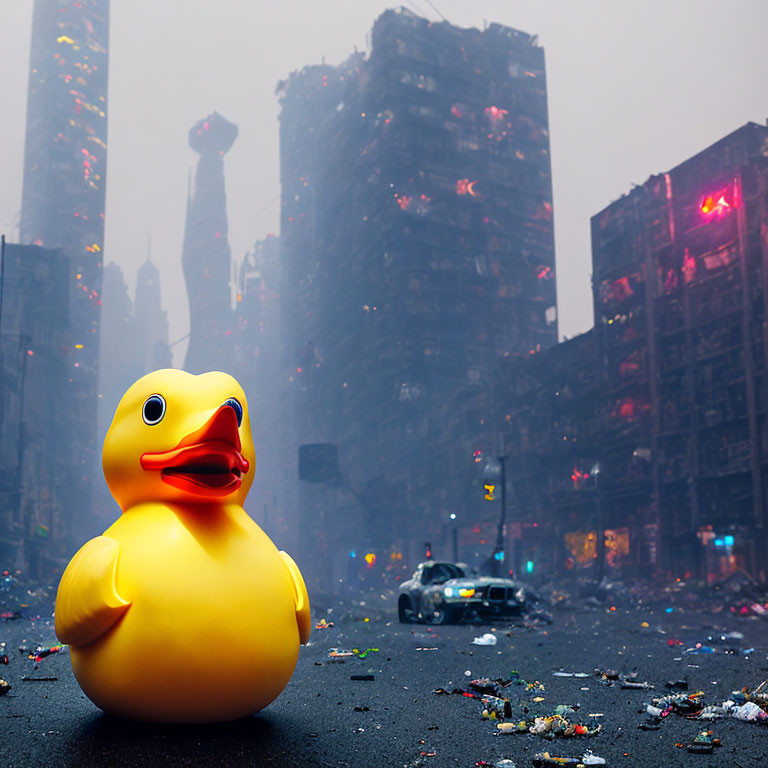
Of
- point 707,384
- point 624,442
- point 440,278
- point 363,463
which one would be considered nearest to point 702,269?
point 707,384

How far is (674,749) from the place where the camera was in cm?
525

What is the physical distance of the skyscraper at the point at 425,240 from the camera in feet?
254

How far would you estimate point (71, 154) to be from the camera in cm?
14662

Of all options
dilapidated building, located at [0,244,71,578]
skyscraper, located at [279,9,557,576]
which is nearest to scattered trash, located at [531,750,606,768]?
dilapidated building, located at [0,244,71,578]

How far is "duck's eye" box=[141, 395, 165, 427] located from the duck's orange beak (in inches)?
9.6

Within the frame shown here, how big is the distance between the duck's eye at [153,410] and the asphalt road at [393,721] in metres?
1.55

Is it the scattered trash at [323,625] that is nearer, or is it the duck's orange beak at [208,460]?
the duck's orange beak at [208,460]

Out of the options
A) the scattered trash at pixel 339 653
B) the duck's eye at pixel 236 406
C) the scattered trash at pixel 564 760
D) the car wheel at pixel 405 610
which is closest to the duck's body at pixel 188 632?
the duck's eye at pixel 236 406

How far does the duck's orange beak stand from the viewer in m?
4.88

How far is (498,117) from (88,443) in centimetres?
7613

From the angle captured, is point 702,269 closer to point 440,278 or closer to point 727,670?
point 727,670

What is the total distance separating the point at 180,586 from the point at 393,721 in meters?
2.21

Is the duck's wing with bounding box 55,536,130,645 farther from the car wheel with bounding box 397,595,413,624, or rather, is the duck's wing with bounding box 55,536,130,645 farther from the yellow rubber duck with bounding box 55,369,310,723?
the car wheel with bounding box 397,595,413,624

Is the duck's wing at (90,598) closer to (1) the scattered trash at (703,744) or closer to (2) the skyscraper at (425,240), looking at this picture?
(1) the scattered trash at (703,744)
